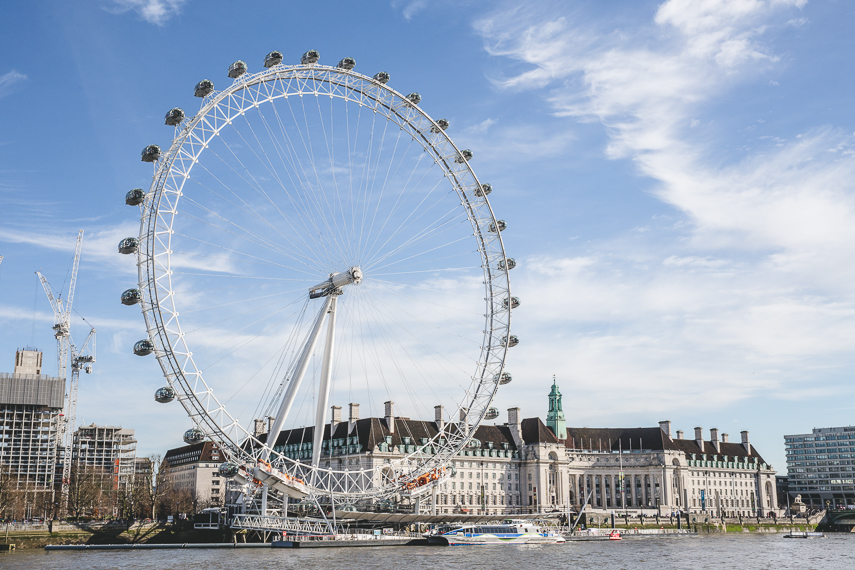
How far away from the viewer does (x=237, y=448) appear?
6850 centimetres

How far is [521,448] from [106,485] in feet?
331

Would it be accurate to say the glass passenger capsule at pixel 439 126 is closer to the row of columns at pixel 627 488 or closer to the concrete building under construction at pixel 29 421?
the row of columns at pixel 627 488

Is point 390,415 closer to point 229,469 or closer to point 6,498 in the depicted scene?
point 6,498

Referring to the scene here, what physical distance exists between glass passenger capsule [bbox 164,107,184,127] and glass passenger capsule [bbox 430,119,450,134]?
2583cm

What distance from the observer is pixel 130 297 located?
6006 cm

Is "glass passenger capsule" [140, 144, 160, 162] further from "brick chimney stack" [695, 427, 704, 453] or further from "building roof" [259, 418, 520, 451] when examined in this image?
"brick chimney stack" [695, 427, 704, 453]

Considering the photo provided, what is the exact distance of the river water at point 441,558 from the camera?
62969 millimetres

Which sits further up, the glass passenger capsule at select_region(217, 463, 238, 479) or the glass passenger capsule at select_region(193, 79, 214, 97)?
the glass passenger capsule at select_region(193, 79, 214, 97)

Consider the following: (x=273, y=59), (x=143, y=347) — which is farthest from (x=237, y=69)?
(x=143, y=347)

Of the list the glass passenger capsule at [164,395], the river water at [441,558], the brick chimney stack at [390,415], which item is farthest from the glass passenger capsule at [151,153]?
the brick chimney stack at [390,415]

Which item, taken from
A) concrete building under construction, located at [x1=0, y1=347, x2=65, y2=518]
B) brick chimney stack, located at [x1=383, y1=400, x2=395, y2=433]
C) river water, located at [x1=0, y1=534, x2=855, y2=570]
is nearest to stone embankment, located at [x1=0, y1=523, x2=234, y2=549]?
river water, located at [x1=0, y1=534, x2=855, y2=570]

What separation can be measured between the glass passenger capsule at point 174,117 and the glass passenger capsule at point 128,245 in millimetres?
9084

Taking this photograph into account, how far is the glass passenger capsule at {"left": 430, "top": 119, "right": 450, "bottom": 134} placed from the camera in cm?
8062

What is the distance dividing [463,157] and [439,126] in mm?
3920
